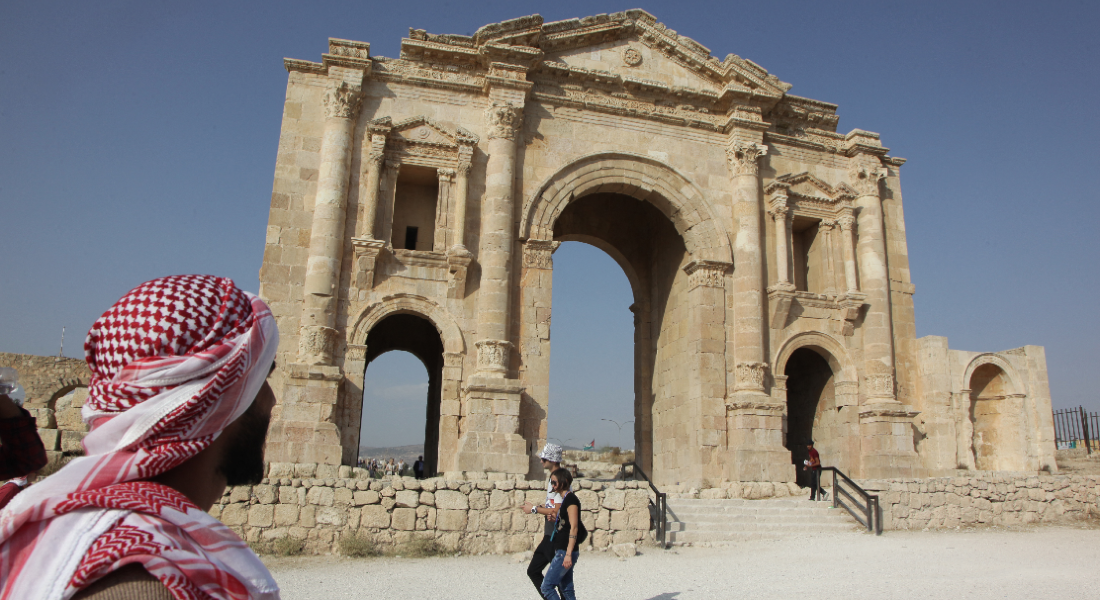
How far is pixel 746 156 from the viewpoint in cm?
1647

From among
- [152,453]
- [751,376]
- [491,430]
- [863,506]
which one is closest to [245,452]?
[152,453]

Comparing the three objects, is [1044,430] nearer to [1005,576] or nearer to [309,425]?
[1005,576]

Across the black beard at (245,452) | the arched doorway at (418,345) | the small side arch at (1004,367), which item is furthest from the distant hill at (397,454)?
the black beard at (245,452)

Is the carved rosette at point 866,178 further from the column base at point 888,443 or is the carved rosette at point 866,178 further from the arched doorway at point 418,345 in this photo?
the arched doorway at point 418,345

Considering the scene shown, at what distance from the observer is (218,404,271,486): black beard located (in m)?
1.56

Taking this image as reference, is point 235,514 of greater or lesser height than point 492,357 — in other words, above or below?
below

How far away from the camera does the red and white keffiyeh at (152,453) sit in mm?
1204

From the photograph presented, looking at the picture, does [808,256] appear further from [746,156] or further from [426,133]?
[426,133]

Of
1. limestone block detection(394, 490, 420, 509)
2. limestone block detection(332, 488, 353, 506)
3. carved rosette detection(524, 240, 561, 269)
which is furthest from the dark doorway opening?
limestone block detection(332, 488, 353, 506)

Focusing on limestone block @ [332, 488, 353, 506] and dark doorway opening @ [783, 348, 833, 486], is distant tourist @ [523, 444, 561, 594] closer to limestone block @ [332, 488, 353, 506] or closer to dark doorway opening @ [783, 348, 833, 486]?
limestone block @ [332, 488, 353, 506]

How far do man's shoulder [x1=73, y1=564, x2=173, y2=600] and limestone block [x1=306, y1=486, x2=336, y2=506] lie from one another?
1011 centimetres

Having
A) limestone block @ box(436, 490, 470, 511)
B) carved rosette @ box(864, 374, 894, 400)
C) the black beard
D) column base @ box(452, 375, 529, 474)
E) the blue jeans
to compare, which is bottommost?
the blue jeans

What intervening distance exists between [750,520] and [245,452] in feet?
41.9

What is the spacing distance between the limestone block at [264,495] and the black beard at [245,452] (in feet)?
32.4
